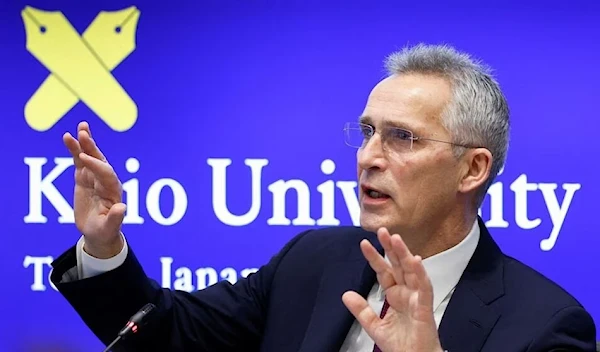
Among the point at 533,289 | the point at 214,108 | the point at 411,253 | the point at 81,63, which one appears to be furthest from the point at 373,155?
the point at 81,63

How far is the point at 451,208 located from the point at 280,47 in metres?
0.96

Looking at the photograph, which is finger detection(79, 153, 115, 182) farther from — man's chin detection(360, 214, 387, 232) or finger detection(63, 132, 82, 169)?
man's chin detection(360, 214, 387, 232)

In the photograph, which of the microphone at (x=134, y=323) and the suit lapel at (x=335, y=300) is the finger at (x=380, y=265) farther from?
the microphone at (x=134, y=323)

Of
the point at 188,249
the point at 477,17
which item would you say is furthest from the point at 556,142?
the point at 188,249

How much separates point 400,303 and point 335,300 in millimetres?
511

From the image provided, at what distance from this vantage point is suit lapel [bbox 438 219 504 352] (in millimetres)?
1909

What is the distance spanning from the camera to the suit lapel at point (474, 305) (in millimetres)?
1909

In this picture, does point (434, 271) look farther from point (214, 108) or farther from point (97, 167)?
point (214, 108)

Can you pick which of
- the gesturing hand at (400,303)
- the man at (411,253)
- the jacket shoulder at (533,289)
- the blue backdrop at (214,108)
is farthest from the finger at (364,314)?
the blue backdrop at (214,108)

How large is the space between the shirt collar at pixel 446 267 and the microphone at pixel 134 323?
54 cm

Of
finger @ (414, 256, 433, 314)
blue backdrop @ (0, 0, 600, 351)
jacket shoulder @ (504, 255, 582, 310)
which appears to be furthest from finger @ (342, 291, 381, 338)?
blue backdrop @ (0, 0, 600, 351)

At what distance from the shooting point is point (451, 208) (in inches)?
82.4

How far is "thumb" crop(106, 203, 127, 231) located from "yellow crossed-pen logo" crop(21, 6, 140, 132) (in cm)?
97

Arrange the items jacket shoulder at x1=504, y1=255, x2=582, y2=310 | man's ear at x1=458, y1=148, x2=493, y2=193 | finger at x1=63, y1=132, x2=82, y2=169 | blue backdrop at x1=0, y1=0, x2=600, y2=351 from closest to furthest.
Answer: finger at x1=63, y1=132, x2=82, y2=169
jacket shoulder at x1=504, y1=255, x2=582, y2=310
man's ear at x1=458, y1=148, x2=493, y2=193
blue backdrop at x1=0, y1=0, x2=600, y2=351
